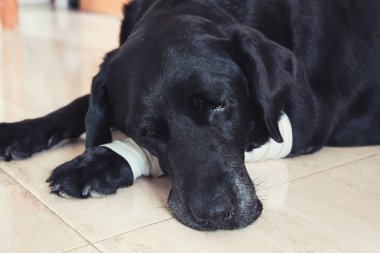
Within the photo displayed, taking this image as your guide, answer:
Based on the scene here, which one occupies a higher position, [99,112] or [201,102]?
[201,102]

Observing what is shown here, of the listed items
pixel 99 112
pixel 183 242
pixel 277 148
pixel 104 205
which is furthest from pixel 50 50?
pixel 183 242

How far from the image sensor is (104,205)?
1.41 meters

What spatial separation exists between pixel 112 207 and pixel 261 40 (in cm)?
54

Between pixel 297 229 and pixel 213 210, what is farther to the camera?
pixel 297 229

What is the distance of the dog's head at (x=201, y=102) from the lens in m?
1.26

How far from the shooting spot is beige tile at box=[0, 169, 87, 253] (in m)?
1.21

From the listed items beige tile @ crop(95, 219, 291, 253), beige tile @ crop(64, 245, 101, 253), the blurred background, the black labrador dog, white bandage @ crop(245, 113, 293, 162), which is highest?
the black labrador dog

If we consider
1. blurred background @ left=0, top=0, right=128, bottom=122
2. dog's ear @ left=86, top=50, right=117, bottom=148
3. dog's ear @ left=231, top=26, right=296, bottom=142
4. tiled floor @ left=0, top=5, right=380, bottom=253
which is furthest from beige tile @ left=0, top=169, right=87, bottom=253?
blurred background @ left=0, top=0, right=128, bottom=122

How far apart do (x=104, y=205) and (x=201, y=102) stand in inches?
13.6

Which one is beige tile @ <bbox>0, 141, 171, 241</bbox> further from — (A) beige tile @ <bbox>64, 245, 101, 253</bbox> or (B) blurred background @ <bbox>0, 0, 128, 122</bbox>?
(B) blurred background @ <bbox>0, 0, 128, 122</bbox>

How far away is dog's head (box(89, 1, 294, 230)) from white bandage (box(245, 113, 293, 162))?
12cm

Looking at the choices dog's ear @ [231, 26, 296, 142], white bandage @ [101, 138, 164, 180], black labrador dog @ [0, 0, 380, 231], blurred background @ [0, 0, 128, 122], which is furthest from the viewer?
blurred background @ [0, 0, 128, 122]

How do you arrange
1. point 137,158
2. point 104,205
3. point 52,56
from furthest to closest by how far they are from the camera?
1. point 52,56
2. point 137,158
3. point 104,205

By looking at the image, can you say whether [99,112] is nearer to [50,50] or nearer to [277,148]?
[277,148]
